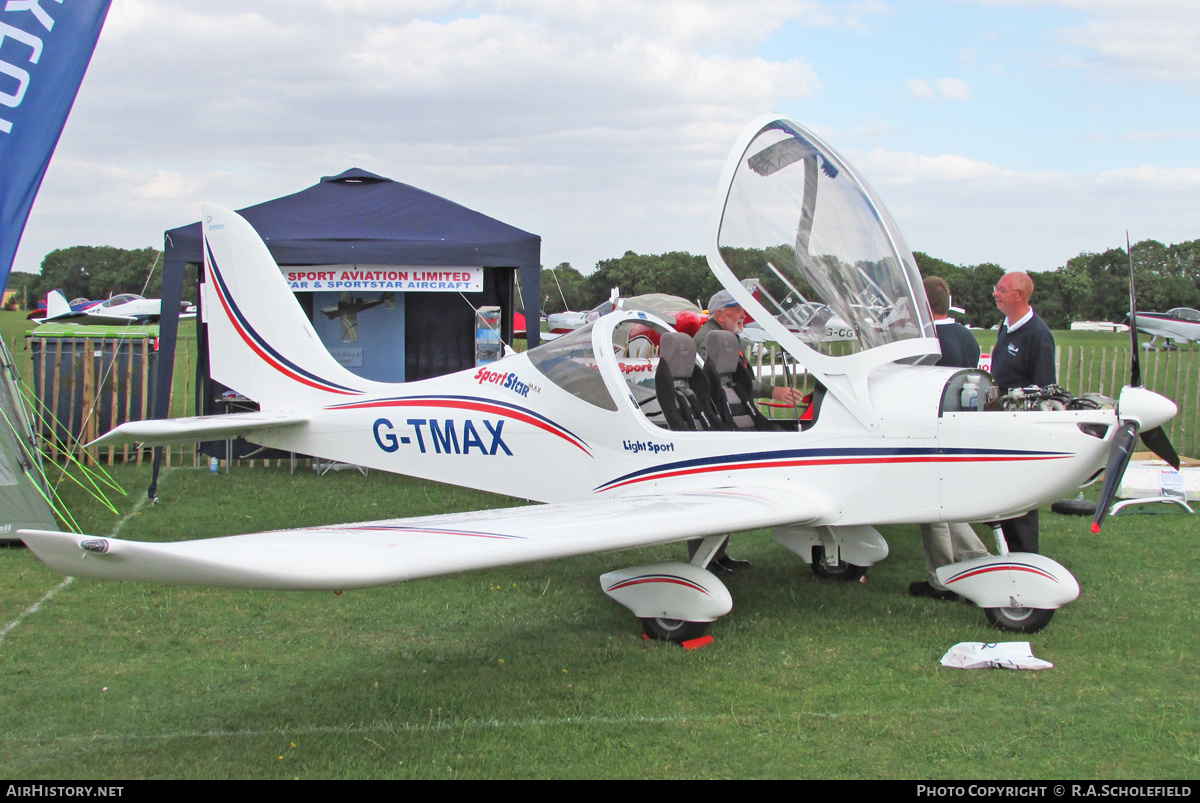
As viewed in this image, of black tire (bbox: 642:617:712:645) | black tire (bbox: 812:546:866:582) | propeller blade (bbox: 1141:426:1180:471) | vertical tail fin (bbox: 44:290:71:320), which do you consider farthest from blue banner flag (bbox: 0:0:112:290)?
vertical tail fin (bbox: 44:290:71:320)

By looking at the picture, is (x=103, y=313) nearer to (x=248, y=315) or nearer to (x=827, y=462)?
(x=248, y=315)

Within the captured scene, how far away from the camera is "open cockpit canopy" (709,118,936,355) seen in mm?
4906

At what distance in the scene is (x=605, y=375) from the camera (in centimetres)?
529

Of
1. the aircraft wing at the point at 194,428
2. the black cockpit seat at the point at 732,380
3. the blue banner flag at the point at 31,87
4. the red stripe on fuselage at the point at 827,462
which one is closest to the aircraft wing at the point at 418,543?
the red stripe on fuselage at the point at 827,462

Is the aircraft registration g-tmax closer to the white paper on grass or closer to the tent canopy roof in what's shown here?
the white paper on grass

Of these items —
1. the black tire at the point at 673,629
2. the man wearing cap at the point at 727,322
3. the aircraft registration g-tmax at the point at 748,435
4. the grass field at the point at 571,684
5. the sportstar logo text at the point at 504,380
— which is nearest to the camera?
A: the grass field at the point at 571,684

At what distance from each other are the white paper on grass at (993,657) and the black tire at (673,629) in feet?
3.79

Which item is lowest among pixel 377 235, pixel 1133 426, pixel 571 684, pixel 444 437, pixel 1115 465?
pixel 571 684

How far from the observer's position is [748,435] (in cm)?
497

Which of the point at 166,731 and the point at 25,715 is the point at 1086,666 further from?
the point at 25,715

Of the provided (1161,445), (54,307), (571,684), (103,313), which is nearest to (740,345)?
(1161,445)

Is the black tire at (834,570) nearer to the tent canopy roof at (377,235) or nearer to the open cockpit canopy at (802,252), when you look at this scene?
the open cockpit canopy at (802,252)

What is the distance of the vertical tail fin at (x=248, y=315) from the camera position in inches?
263

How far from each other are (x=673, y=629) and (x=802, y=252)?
211cm
